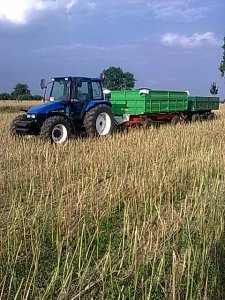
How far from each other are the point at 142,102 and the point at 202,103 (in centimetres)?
477

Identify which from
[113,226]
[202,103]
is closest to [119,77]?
[202,103]

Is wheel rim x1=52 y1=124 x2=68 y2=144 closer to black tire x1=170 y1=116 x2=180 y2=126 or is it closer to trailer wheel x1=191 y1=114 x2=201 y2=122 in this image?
black tire x1=170 y1=116 x2=180 y2=126

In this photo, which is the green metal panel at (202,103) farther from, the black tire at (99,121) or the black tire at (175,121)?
the black tire at (99,121)

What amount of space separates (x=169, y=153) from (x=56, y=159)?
2.13 metres

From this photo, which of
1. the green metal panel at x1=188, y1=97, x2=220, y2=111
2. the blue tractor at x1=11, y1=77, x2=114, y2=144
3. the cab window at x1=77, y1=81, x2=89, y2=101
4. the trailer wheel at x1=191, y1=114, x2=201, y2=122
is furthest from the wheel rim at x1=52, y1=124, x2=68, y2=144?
the trailer wheel at x1=191, y1=114, x2=201, y2=122

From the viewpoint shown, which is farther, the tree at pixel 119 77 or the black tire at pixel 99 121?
the tree at pixel 119 77

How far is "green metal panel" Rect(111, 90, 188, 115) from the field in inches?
174

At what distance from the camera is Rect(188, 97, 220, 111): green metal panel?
15.4 meters

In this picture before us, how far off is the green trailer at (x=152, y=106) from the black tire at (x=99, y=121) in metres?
1.13

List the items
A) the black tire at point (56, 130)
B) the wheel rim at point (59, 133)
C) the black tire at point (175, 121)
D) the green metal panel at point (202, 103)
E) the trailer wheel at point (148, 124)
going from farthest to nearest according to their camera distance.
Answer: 1. the green metal panel at point (202, 103)
2. the black tire at point (175, 121)
3. the trailer wheel at point (148, 124)
4. the wheel rim at point (59, 133)
5. the black tire at point (56, 130)

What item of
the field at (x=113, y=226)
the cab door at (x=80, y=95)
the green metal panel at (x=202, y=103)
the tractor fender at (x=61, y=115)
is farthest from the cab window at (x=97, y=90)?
the green metal panel at (x=202, y=103)

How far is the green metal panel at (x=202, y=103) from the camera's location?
1543cm

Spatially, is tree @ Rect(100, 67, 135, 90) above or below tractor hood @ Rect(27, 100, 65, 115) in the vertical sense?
above

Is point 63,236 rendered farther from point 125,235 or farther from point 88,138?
point 88,138
